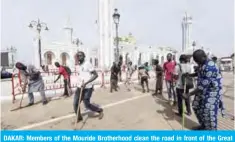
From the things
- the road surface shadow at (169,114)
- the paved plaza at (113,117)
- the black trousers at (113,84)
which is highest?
the black trousers at (113,84)

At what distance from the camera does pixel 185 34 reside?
2544 inches

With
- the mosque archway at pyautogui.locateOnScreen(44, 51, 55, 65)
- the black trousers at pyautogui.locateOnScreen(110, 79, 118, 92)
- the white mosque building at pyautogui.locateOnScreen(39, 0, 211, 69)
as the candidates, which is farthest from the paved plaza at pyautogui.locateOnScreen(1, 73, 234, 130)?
the mosque archway at pyautogui.locateOnScreen(44, 51, 55, 65)

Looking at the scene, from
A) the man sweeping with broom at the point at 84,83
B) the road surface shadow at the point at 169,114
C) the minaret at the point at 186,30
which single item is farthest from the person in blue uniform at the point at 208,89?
the minaret at the point at 186,30

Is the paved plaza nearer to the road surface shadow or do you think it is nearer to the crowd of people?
the road surface shadow

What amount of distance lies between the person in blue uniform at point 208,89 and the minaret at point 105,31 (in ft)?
77.9

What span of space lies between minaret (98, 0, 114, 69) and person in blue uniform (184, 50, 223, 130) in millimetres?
23739

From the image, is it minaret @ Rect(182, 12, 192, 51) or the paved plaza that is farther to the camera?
minaret @ Rect(182, 12, 192, 51)

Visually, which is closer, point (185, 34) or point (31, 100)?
point (31, 100)

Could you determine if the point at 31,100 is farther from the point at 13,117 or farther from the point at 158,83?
the point at 158,83

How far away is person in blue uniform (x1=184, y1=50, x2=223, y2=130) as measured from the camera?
4.52 meters

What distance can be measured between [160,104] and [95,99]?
2.67 m

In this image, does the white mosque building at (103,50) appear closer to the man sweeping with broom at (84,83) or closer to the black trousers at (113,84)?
the black trousers at (113,84)

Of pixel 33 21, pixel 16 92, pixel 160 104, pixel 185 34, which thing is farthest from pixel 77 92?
pixel 185 34

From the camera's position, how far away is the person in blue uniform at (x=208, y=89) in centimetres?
452
